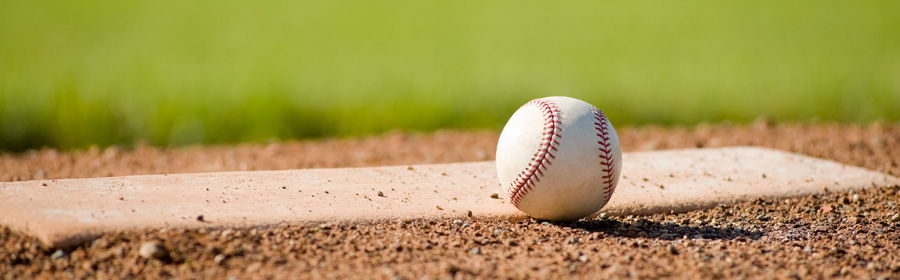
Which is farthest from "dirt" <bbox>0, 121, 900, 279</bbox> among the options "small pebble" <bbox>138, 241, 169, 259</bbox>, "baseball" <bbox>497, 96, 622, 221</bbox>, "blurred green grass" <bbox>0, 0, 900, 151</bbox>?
"blurred green grass" <bbox>0, 0, 900, 151</bbox>

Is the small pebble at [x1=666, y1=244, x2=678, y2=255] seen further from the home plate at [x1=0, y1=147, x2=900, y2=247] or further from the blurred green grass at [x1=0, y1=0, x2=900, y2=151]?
the blurred green grass at [x1=0, y1=0, x2=900, y2=151]

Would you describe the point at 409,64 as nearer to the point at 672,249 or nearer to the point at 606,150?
the point at 606,150

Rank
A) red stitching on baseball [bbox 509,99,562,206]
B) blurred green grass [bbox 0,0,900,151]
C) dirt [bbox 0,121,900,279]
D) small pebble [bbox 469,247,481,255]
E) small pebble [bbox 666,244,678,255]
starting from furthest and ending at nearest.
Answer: blurred green grass [bbox 0,0,900,151] → red stitching on baseball [bbox 509,99,562,206] → small pebble [bbox 666,244,678,255] → small pebble [bbox 469,247,481,255] → dirt [bbox 0,121,900,279]

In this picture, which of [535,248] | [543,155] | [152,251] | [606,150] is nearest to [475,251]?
[535,248]

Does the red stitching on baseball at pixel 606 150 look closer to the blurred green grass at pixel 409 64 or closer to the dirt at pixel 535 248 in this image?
the dirt at pixel 535 248

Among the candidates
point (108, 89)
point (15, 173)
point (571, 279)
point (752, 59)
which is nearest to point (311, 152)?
point (15, 173)
